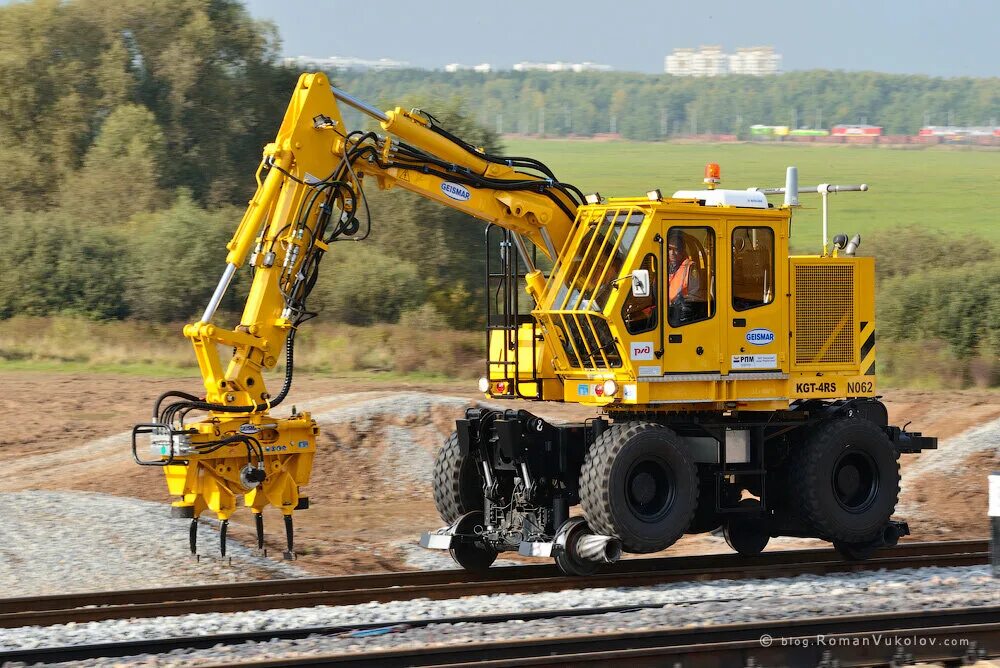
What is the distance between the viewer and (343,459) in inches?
823

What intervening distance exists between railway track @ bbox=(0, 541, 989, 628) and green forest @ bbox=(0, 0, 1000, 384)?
18970 millimetres

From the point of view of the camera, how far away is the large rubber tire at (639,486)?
42.0ft

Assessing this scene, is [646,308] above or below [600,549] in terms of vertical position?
above

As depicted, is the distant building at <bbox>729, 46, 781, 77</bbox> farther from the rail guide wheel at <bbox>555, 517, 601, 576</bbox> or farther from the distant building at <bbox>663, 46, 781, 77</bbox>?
the rail guide wheel at <bbox>555, 517, 601, 576</bbox>

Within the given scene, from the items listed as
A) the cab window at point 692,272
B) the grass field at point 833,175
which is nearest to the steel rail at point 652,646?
the cab window at point 692,272

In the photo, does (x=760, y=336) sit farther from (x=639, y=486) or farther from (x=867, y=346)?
(x=639, y=486)

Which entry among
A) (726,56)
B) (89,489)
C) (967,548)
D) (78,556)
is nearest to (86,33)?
(89,489)

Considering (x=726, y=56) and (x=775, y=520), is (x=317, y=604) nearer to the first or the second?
(x=775, y=520)

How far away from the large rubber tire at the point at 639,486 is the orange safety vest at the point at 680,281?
132 centimetres

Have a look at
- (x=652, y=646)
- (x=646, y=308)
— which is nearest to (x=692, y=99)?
(x=646, y=308)

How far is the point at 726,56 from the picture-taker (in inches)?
6914

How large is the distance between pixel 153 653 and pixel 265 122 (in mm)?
38894

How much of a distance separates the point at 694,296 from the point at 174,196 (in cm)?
3200

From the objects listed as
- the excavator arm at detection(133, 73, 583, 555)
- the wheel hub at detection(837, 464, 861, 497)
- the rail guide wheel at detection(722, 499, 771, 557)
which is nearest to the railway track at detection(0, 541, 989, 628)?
the rail guide wheel at detection(722, 499, 771, 557)
